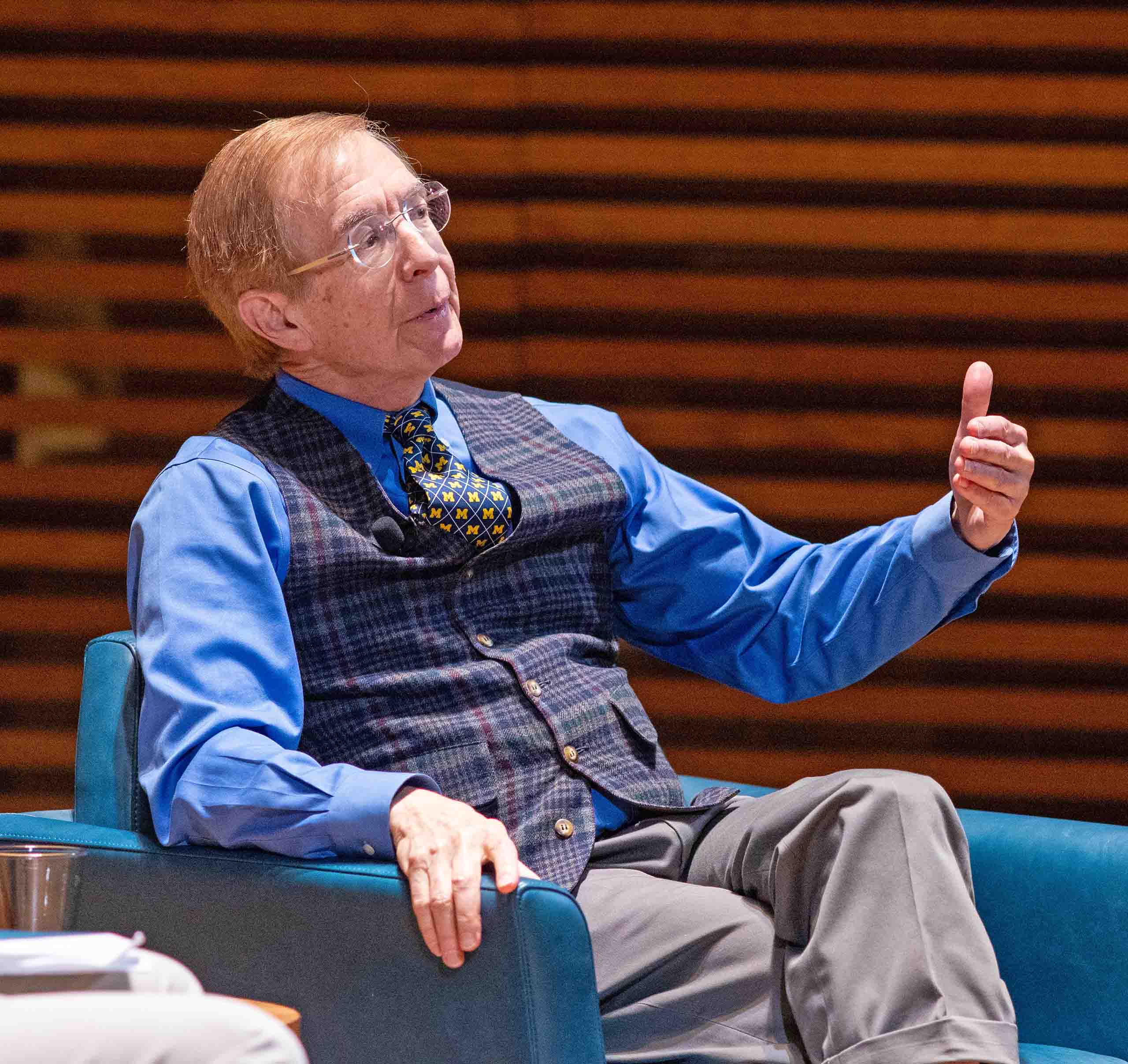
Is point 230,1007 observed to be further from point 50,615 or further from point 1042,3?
point 1042,3

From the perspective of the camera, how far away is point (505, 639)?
2.20m

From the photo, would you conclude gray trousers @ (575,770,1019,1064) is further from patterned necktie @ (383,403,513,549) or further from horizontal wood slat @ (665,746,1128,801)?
horizontal wood slat @ (665,746,1128,801)

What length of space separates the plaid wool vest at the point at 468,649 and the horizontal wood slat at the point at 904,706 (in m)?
1.24

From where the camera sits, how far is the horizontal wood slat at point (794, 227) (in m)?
3.38

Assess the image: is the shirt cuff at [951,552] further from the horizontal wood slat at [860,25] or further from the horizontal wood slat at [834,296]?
the horizontal wood slat at [860,25]

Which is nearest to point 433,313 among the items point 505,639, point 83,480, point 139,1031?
point 505,639

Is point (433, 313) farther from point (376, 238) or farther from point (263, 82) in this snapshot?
point (263, 82)

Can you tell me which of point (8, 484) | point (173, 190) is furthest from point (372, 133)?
point (8, 484)

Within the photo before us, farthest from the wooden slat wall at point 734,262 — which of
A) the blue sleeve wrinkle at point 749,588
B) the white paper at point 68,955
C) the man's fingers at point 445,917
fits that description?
the white paper at point 68,955

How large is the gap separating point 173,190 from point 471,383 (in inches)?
33.5

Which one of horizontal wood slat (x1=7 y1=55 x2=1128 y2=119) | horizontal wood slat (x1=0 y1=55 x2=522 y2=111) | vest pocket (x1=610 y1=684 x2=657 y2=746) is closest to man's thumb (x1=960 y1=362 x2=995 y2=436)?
vest pocket (x1=610 y1=684 x2=657 y2=746)

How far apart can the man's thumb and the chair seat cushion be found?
0.84m

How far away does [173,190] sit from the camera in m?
3.47

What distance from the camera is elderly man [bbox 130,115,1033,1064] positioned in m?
1.72
